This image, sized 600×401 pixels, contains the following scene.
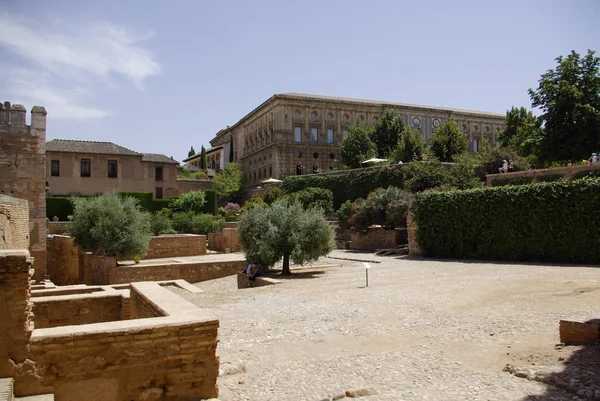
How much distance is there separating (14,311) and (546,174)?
22196mm

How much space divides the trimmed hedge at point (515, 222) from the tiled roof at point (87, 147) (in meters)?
30.6

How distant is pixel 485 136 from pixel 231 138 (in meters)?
38.8

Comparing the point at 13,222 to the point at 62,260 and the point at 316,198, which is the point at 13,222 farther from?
the point at 316,198

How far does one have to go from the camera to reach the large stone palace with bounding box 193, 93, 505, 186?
61.8 m

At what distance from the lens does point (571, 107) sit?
26609mm

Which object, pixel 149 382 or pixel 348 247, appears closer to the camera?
pixel 149 382

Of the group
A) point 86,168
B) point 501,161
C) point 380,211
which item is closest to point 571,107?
point 501,161

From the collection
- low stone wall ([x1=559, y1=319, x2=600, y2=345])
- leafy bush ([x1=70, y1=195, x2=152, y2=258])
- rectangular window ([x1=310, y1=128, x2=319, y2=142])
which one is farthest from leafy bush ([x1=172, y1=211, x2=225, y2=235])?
rectangular window ([x1=310, y1=128, x2=319, y2=142])

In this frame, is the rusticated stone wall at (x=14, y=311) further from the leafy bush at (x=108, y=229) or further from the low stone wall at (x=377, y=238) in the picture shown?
the low stone wall at (x=377, y=238)

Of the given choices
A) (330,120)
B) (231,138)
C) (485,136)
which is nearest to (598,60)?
(330,120)

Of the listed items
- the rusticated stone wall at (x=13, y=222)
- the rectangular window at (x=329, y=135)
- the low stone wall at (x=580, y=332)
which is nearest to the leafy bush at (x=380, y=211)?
the rusticated stone wall at (x=13, y=222)

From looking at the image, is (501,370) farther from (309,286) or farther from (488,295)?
(309,286)

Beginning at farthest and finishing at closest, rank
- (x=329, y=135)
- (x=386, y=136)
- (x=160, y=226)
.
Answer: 1. (x=329, y=135)
2. (x=386, y=136)
3. (x=160, y=226)

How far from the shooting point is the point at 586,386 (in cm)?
507
